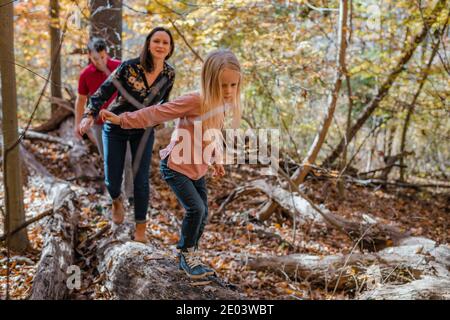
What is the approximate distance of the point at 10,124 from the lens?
3584 millimetres

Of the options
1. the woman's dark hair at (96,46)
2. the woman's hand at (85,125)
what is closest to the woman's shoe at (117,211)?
the woman's hand at (85,125)

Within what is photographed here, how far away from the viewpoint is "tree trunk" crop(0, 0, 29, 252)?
3.36m

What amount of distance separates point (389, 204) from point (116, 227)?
600 cm

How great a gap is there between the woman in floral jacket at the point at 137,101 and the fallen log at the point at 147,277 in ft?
1.00

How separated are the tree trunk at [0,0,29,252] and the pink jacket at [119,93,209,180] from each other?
1.10 metres

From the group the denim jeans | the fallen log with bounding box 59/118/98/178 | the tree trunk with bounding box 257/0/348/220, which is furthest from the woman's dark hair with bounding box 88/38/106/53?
the tree trunk with bounding box 257/0/348/220

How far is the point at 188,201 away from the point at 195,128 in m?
0.57

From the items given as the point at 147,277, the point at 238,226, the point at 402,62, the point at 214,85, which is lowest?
the point at 238,226

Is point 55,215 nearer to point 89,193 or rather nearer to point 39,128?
point 89,193

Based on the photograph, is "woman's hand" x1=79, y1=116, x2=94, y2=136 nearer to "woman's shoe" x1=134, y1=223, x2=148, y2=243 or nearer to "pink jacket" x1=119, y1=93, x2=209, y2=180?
"pink jacket" x1=119, y1=93, x2=209, y2=180

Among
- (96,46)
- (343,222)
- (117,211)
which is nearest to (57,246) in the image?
(117,211)

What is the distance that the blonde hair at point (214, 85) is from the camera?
2.93m

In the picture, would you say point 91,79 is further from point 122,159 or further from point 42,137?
point 42,137
